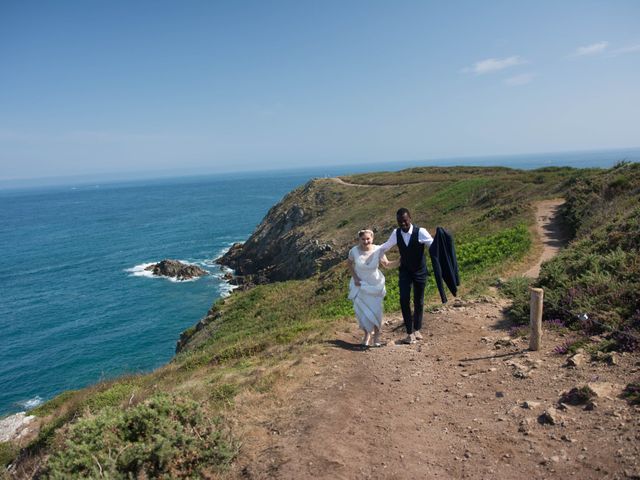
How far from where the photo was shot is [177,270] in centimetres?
5566

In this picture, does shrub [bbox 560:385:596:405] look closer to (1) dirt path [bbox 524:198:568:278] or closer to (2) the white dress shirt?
(2) the white dress shirt

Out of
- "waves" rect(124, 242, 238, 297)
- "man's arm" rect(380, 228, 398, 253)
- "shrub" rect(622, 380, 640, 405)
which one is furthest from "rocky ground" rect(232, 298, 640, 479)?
"waves" rect(124, 242, 238, 297)

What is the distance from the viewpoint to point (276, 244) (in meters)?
57.7

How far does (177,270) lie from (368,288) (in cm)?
5045

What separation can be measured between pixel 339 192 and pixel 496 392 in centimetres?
6096

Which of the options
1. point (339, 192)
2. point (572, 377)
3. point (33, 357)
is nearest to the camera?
point (572, 377)

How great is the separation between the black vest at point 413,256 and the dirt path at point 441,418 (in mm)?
1934

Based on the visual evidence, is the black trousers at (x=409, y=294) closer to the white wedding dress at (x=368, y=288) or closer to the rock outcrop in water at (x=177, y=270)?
the white wedding dress at (x=368, y=288)

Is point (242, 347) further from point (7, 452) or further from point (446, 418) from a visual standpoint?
point (446, 418)

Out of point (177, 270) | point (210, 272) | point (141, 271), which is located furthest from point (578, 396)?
point (141, 271)

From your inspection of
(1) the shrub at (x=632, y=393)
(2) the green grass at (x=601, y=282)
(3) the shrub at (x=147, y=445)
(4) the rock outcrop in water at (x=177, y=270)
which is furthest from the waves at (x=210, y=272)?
(1) the shrub at (x=632, y=393)

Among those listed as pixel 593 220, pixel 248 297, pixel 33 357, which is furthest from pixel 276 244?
pixel 593 220

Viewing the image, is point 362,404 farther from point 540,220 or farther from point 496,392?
point 540,220

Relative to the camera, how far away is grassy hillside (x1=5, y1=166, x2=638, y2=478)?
6.00 metres
